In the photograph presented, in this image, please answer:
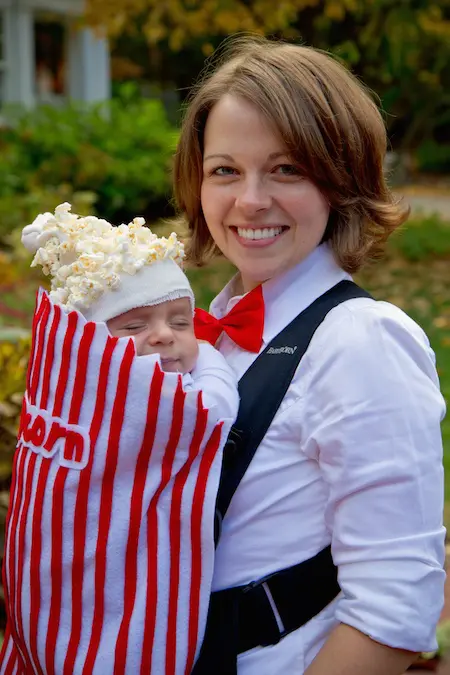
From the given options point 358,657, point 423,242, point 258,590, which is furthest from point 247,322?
point 423,242

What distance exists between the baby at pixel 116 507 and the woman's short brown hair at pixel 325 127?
0.42 m

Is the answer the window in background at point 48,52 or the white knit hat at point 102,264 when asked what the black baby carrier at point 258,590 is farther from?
the window in background at point 48,52

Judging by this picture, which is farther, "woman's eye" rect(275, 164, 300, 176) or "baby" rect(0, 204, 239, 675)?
"woman's eye" rect(275, 164, 300, 176)

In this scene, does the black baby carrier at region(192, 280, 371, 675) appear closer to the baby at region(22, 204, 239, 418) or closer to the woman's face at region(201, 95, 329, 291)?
the baby at region(22, 204, 239, 418)

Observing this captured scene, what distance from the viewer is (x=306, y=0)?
704 cm

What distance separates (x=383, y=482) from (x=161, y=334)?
1.57 feet

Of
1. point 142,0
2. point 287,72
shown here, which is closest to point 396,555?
point 287,72

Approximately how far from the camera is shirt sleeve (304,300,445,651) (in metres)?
1.37

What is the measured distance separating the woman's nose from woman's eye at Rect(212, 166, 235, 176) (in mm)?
63

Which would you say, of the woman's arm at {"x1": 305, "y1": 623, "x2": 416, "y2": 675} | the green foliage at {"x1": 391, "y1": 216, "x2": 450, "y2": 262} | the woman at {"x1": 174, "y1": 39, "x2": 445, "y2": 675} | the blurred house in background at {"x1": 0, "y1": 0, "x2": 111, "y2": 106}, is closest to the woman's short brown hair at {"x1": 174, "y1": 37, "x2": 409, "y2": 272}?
the woman at {"x1": 174, "y1": 39, "x2": 445, "y2": 675}

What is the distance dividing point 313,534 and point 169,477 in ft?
0.85

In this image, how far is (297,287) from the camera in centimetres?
166

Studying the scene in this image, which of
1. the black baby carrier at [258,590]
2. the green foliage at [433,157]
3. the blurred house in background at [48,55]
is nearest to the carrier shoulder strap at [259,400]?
the black baby carrier at [258,590]

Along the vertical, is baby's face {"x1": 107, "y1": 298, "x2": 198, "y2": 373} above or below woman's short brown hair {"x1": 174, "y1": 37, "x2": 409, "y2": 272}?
below
